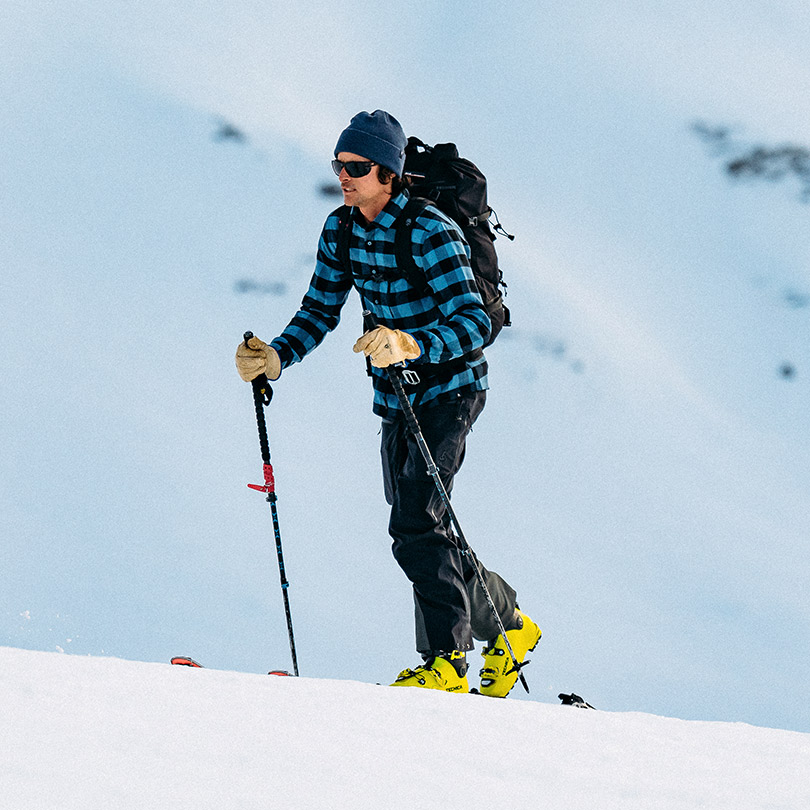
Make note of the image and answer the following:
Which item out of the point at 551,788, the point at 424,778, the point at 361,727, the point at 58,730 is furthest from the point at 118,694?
the point at 551,788

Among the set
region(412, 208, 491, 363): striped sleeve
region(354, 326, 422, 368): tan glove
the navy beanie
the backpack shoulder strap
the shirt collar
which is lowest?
region(354, 326, 422, 368): tan glove

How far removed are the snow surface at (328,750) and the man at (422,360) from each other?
116 centimetres

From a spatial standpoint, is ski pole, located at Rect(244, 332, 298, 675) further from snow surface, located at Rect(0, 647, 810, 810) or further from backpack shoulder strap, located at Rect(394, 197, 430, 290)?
snow surface, located at Rect(0, 647, 810, 810)

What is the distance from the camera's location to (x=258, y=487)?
5727 mm

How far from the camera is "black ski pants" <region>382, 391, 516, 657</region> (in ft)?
16.9

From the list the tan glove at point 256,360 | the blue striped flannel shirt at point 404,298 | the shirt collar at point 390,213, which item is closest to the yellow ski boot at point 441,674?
the blue striped flannel shirt at point 404,298

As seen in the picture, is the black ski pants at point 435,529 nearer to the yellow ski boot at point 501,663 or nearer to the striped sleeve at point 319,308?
the yellow ski boot at point 501,663

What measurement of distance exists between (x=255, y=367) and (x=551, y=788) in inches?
119

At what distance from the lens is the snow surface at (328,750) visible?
273cm

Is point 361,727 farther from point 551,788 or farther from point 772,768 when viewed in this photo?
point 772,768

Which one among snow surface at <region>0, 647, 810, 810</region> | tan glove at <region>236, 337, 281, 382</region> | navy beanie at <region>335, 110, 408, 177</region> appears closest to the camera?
snow surface at <region>0, 647, 810, 810</region>

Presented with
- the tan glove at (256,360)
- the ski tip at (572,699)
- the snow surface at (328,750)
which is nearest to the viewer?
the snow surface at (328,750)

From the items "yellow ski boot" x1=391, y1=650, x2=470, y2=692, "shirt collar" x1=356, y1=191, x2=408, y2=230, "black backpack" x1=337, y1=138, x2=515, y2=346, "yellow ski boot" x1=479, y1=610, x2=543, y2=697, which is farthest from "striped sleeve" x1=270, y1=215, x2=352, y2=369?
"yellow ski boot" x1=479, y1=610, x2=543, y2=697

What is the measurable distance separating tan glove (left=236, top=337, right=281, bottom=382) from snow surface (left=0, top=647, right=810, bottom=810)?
6.50 feet
